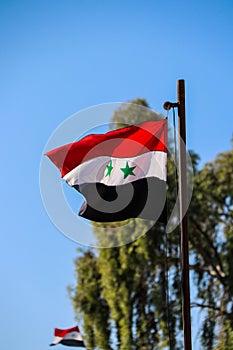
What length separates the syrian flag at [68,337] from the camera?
1280 centimetres

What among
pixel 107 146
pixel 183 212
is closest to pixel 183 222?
pixel 183 212

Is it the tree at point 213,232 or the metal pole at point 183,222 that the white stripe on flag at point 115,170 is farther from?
the tree at point 213,232

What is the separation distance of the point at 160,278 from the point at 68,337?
193 centimetres

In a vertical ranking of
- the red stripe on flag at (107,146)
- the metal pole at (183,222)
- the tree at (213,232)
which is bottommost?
the metal pole at (183,222)

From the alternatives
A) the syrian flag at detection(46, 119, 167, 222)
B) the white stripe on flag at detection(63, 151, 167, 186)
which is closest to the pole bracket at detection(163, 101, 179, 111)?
the syrian flag at detection(46, 119, 167, 222)

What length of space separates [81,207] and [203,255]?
8.88m

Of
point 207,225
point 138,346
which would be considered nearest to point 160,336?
point 138,346

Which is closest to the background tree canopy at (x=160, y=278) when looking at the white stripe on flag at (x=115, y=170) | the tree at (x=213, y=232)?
the tree at (x=213, y=232)

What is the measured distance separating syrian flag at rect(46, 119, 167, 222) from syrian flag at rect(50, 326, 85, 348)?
8718 mm

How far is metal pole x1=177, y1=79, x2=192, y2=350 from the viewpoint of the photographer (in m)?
3.90

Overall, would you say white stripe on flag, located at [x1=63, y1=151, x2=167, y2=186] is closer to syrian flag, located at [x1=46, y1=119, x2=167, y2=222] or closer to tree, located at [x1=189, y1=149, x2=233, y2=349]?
syrian flag, located at [x1=46, y1=119, x2=167, y2=222]

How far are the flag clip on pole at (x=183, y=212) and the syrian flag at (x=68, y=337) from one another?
360 inches

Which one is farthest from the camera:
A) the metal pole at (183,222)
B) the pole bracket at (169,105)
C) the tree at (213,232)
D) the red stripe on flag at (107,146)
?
the tree at (213,232)

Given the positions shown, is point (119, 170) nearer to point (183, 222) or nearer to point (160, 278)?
point (183, 222)
